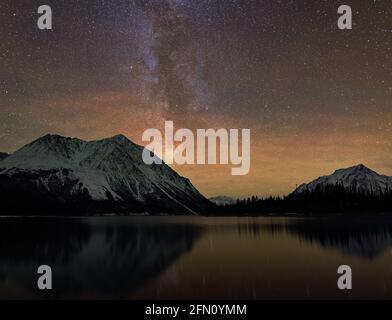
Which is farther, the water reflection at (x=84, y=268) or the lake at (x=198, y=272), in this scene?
the water reflection at (x=84, y=268)

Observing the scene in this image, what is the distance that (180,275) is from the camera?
37.0m

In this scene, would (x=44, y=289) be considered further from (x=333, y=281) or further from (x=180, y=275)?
(x=333, y=281)

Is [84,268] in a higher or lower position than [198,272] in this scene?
higher

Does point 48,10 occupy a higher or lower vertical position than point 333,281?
higher

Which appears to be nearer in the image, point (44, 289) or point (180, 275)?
point (44, 289)

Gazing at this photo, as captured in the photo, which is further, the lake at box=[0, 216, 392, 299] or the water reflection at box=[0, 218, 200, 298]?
the water reflection at box=[0, 218, 200, 298]

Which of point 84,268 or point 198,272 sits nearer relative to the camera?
point 198,272

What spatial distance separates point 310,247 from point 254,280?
2662 centimetres

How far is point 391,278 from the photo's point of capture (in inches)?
1389
